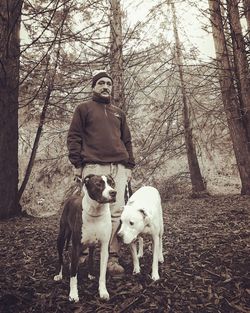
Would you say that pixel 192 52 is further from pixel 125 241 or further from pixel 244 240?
pixel 125 241

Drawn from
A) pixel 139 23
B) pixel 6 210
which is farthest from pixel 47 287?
pixel 139 23

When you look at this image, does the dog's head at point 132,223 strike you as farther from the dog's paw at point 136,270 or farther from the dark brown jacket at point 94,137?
the dark brown jacket at point 94,137

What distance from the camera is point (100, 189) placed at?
4.10 meters

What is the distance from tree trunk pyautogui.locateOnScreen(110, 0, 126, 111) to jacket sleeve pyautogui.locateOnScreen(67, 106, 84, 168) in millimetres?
4369

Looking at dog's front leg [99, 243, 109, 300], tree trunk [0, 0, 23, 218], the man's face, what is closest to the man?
the man's face

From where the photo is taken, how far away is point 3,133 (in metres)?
8.02

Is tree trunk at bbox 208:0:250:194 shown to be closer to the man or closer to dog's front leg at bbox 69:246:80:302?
the man

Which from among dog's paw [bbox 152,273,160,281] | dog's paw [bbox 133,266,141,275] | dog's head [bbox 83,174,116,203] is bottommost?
dog's paw [bbox 152,273,160,281]

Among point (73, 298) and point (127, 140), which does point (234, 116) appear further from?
point (73, 298)

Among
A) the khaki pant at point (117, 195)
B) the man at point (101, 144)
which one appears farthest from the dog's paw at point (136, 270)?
the khaki pant at point (117, 195)

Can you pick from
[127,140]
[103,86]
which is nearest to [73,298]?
[127,140]

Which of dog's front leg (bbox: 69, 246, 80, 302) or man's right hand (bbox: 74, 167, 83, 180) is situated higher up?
man's right hand (bbox: 74, 167, 83, 180)

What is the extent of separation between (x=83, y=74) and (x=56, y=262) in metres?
5.94

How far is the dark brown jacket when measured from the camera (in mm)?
4879
